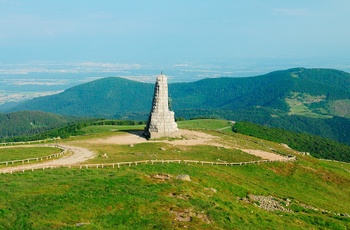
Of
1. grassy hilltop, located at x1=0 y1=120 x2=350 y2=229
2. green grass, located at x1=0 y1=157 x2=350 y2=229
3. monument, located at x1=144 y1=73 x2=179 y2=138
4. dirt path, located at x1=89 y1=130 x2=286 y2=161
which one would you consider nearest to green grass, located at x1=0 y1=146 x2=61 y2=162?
grassy hilltop, located at x1=0 y1=120 x2=350 y2=229

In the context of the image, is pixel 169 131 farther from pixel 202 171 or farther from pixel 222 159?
pixel 202 171

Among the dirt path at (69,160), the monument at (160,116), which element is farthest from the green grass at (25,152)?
the monument at (160,116)

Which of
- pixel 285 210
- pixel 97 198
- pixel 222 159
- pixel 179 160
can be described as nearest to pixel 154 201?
pixel 97 198

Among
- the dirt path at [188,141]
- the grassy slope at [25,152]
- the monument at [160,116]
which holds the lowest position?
the dirt path at [188,141]

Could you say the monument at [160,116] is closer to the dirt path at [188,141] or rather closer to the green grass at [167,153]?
the dirt path at [188,141]

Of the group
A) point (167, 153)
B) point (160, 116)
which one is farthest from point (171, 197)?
point (160, 116)

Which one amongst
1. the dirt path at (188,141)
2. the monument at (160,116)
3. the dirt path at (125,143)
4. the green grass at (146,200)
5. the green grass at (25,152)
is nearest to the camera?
the green grass at (146,200)
